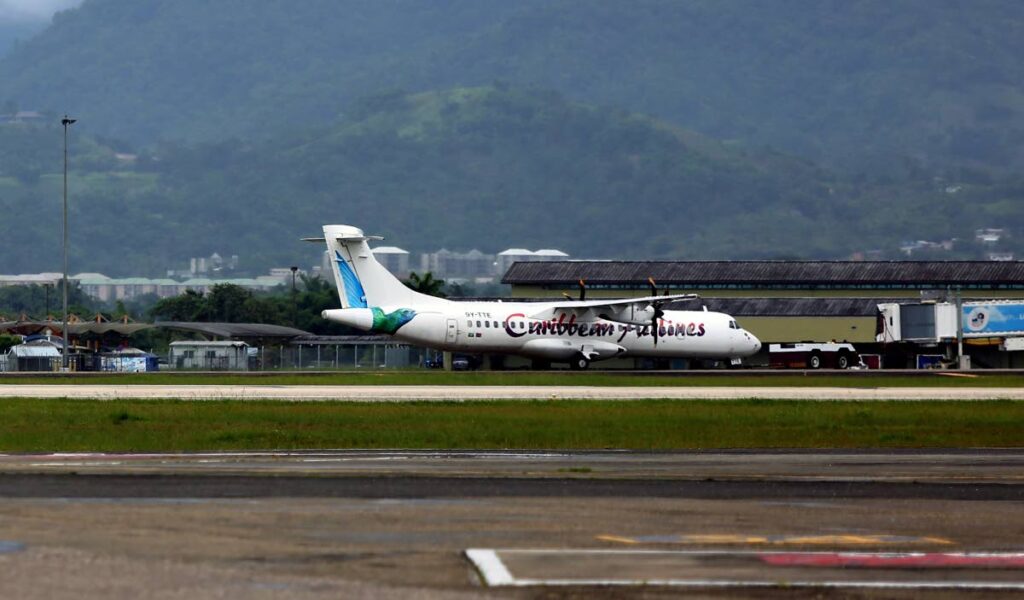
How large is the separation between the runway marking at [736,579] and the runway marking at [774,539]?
81 centimetres

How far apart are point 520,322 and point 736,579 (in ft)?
209

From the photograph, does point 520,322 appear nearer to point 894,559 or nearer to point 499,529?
point 499,529

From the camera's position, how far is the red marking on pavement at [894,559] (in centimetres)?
1703

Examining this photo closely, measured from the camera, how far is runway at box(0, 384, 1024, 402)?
53312mm

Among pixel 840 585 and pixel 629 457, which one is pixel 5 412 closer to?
pixel 629 457

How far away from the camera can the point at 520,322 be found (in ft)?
260

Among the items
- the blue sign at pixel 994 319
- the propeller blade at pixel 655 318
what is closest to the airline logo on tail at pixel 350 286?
the propeller blade at pixel 655 318

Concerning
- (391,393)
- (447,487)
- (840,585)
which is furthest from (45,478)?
(391,393)

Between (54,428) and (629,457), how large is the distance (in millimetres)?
15444

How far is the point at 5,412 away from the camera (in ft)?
147

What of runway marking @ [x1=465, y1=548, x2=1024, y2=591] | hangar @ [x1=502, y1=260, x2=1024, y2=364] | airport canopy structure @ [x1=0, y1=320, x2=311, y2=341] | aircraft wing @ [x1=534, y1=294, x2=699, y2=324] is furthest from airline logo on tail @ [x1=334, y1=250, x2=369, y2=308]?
runway marking @ [x1=465, y1=548, x2=1024, y2=591]

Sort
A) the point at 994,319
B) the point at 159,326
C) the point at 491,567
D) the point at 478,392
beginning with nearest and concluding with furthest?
the point at 491,567 < the point at 478,392 < the point at 994,319 < the point at 159,326

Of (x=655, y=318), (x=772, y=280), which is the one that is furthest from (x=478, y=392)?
(x=772, y=280)

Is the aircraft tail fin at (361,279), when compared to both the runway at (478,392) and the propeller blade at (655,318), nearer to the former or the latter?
the propeller blade at (655,318)
